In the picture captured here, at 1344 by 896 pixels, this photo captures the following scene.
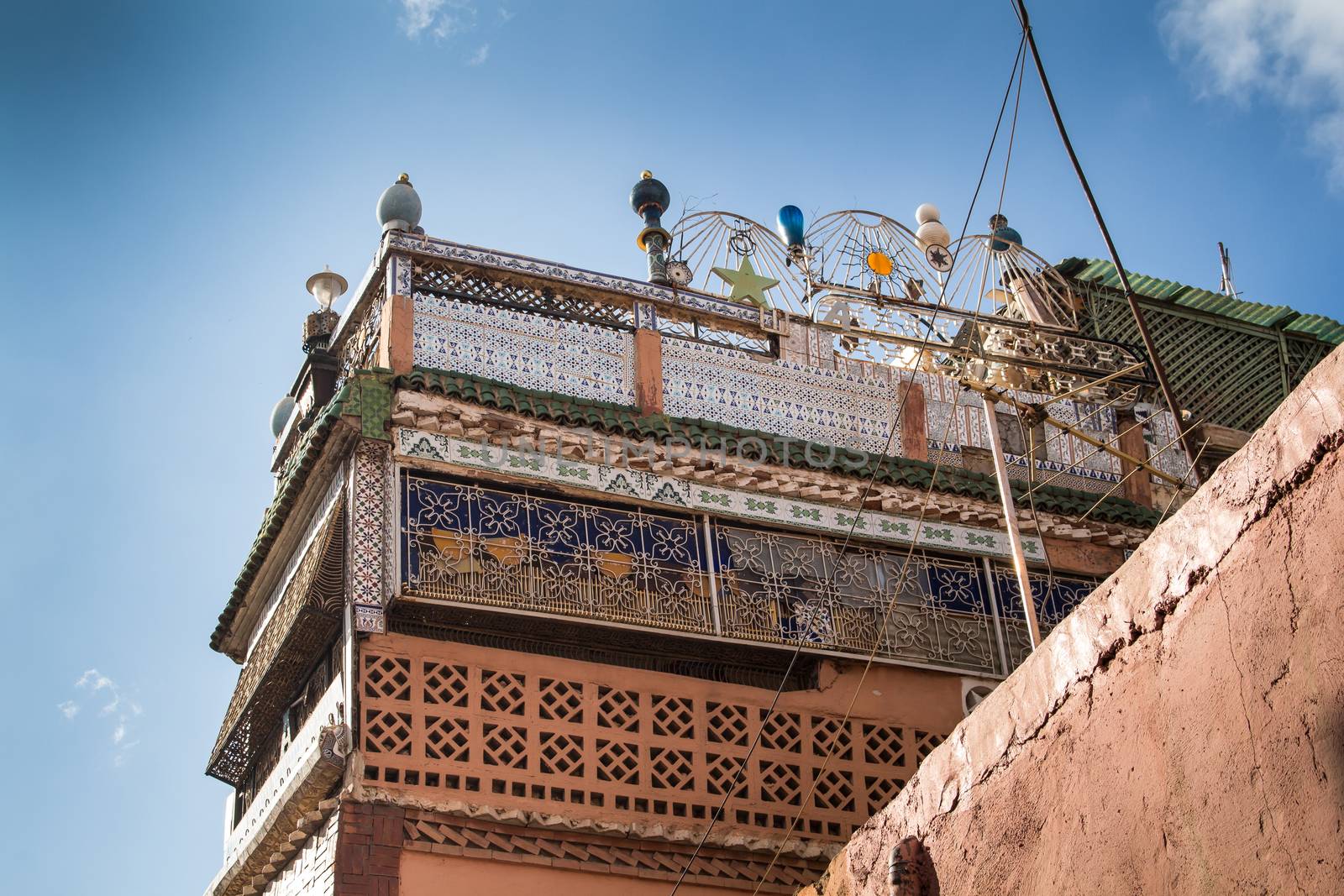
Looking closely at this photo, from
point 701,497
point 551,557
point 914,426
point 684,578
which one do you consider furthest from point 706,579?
point 914,426

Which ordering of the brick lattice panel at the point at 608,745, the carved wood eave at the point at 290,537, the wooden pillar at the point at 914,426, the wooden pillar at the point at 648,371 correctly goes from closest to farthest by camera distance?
the brick lattice panel at the point at 608,745 < the carved wood eave at the point at 290,537 < the wooden pillar at the point at 648,371 < the wooden pillar at the point at 914,426

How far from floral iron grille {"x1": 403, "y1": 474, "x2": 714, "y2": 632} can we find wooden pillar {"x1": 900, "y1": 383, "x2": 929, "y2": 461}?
6.71ft

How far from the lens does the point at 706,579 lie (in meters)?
10.8

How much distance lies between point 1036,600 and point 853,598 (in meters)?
1.49

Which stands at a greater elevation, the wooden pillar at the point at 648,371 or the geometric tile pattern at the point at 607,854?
the wooden pillar at the point at 648,371

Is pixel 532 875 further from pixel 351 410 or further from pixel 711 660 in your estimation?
pixel 351 410

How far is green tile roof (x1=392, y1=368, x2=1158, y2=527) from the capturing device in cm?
1066

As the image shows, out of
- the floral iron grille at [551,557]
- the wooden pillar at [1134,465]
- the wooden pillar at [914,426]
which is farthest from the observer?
the wooden pillar at [1134,465]

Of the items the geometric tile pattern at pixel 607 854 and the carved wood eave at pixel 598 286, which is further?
the carved wood eave at pixel 598 286

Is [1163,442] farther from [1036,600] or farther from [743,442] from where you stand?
[743,442]

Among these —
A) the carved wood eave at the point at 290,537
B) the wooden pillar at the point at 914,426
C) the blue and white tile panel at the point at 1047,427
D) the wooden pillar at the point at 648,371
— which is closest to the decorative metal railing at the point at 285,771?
the carved wood eave at the point at 290,537

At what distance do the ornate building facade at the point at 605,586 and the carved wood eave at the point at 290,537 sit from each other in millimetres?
29

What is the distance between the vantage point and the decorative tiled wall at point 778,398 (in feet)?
37.8

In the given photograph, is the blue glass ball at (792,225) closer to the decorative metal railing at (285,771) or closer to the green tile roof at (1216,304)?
the green tile roof at (1216,304)
